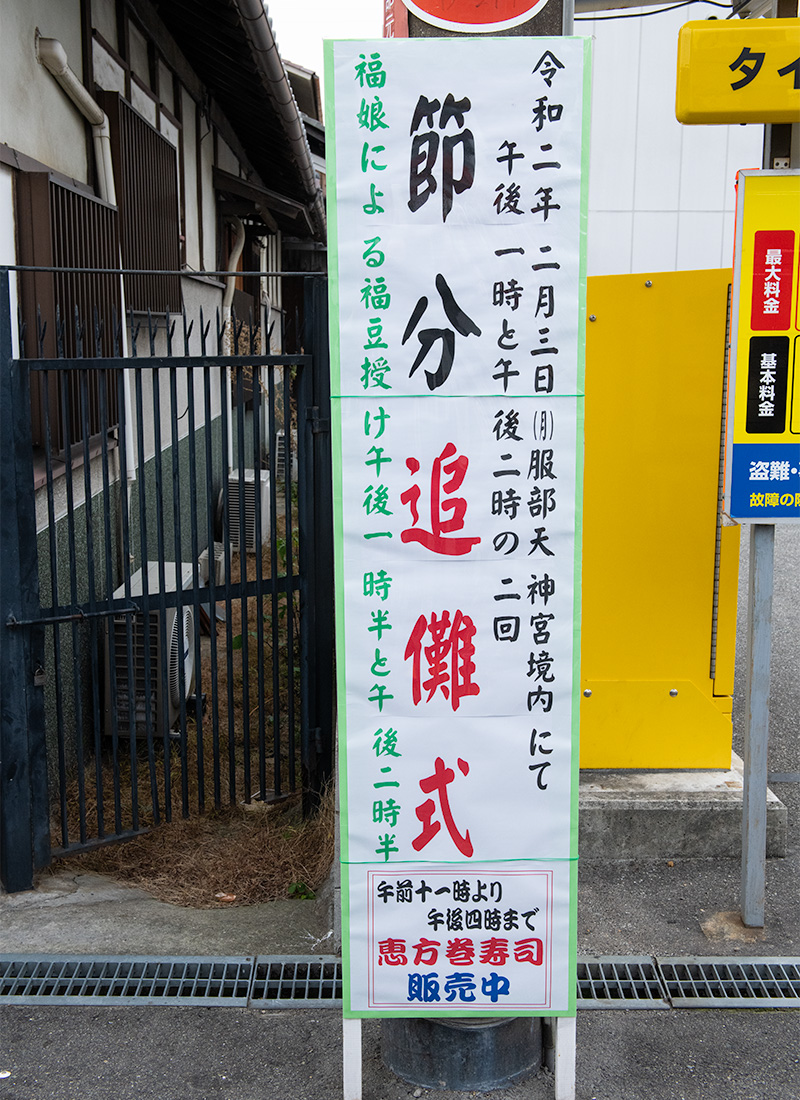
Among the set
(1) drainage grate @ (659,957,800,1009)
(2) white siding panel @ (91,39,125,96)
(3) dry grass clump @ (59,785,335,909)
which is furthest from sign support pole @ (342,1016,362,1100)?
(2) white siding panel @ (91,39,125,96)

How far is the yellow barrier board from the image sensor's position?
4.45 metres

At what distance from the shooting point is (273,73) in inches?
302

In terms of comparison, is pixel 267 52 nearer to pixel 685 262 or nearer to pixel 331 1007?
pixel 331 1007

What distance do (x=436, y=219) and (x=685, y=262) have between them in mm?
15378

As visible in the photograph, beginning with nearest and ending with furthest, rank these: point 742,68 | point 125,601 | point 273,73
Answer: point 742,68 → point 125,601 → point 273,73

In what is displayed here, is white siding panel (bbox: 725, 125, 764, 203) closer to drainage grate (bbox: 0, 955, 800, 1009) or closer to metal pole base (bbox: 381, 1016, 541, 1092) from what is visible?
drainage grate (bbox: 0, 955, 800, 1009)

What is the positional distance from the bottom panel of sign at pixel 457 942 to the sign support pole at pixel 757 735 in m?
1.30

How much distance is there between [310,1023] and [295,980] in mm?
234

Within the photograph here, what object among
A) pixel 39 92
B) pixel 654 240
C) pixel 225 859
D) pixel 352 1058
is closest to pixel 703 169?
pixel 654 240

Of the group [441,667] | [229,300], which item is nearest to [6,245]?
[441,667]

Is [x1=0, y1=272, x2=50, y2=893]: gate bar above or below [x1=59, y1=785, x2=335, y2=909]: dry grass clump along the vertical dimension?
above

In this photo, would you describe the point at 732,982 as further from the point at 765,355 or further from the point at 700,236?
the point at 700,236

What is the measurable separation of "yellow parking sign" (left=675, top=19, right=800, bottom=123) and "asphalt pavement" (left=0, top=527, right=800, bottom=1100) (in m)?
2.47

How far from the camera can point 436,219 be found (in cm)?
260
